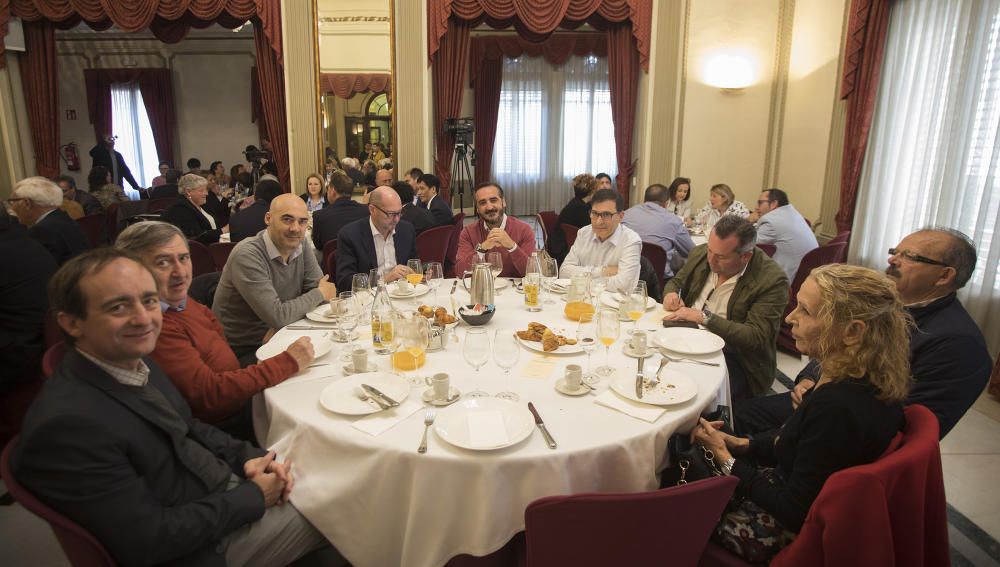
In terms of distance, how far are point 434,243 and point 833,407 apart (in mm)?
3754

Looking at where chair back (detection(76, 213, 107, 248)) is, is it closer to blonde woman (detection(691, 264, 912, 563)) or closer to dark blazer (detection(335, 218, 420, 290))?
dark blazer (detection(335, 218, 420, 290))

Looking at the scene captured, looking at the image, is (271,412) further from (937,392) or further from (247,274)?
(937,392)

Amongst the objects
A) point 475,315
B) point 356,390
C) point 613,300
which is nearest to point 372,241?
point 475,315

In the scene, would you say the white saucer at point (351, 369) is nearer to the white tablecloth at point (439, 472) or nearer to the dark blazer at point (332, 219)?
the white tablecloth at point (439, 472)

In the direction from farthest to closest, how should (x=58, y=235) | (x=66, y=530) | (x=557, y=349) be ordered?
(x=58, y=235), (x=557, y=349), (x=66, y=530)

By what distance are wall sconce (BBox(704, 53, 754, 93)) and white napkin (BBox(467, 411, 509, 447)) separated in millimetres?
6450

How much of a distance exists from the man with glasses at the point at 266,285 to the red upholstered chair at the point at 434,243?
71.8 inches

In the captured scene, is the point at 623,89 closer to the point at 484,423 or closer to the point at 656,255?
the point at 656,255

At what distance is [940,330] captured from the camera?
1818 millimetres

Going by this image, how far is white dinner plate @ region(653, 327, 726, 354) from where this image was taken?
218 cm

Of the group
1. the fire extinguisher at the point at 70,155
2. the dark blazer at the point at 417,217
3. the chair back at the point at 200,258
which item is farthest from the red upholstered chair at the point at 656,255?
the fire extinguisher at the point at 70,155

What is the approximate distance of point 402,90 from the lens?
670 centimetres

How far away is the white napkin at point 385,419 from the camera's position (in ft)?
5.19

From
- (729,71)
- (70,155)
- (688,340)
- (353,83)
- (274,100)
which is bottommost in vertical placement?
(688,340)
